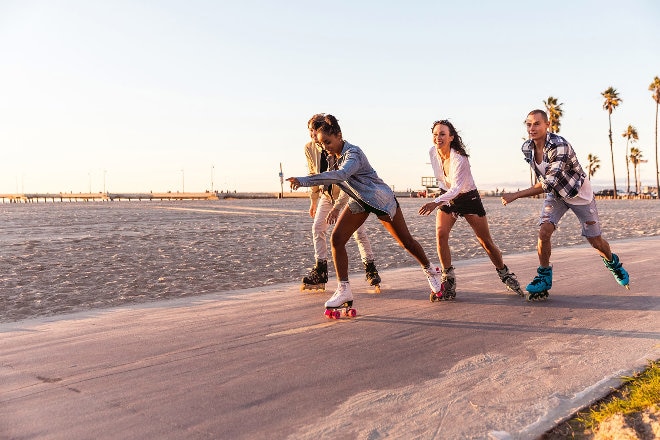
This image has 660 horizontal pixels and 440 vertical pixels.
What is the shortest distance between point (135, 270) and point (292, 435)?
7.88 metres

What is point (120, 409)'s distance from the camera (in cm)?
342

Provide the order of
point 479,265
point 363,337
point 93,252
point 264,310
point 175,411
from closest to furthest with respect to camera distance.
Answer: point 175,411, point 363,337, point 264,310, point 479,265, point 93,252

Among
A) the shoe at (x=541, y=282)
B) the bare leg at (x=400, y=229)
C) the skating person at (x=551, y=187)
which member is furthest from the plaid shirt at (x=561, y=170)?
the bare leg at (x=400, y=229)

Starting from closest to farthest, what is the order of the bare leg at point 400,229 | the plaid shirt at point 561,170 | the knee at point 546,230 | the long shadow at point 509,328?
the long shadow at point 509,328, the bare leg at point 400,229, the plaid shirt at point 561,170, the knee at point 546,230

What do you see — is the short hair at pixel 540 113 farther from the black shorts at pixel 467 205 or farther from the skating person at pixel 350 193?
the skating person at pixel 350 193

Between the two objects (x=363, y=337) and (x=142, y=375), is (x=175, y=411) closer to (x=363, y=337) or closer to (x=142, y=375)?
(x=142, y=375)

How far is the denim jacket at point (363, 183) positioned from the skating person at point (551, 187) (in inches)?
49.6

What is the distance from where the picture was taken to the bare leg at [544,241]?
21.9 feet

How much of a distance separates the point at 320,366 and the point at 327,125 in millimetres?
2500

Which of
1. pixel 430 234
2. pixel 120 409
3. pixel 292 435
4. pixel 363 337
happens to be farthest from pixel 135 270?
pixel 430 234

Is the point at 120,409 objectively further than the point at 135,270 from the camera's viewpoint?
No

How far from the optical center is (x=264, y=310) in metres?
6.38

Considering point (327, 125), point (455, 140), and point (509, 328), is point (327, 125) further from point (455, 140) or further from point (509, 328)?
point (509, 328)

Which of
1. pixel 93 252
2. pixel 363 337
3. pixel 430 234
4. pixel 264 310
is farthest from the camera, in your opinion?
pixel 430 234
